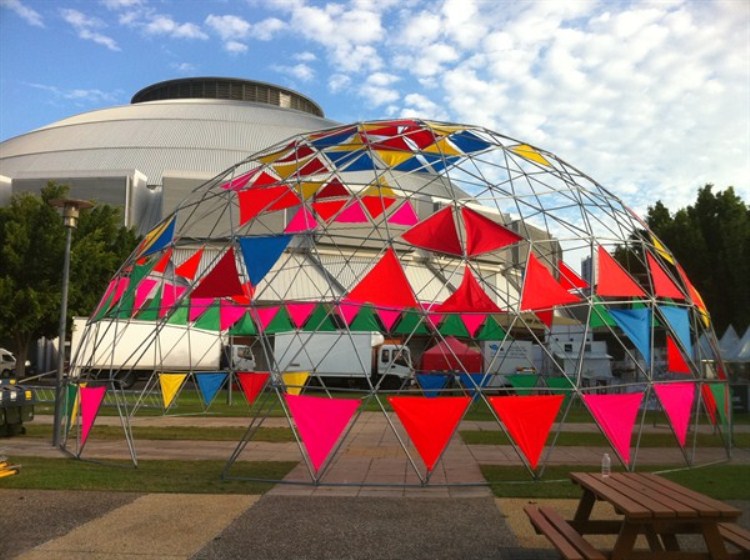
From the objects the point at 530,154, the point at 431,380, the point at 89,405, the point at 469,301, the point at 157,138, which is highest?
the point at 157,138

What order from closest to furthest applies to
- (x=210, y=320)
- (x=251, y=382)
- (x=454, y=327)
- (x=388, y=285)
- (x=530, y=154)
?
1. (x=388, y=285)
2. (x=530, y=154)
3. (x=251, y=382)
4. (x=210, y=320)
5. (x=454, y=327)

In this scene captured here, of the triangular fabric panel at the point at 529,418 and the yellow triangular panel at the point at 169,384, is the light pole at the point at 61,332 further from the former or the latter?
the triangular fabric panel at the point at 529,418

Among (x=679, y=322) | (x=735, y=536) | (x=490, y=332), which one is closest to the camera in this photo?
(x=735, y=536)

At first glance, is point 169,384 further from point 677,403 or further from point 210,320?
point 677,403

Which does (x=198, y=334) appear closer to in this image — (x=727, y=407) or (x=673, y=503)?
(x=727, y=407)

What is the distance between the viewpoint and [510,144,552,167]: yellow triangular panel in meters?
12.7

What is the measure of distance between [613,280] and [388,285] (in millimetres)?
3799

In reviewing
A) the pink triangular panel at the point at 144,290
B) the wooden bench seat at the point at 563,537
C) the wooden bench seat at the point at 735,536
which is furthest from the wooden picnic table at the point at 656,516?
the pink triangular panel at the point at 144,290

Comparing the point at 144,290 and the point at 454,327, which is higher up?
the point at 144,290

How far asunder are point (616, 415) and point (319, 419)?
4356 millimetres

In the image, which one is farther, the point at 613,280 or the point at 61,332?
the point at 61,332

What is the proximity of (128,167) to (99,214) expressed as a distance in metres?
19.2

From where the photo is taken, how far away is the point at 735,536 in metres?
5.43

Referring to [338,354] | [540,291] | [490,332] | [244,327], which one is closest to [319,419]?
[540,291]
